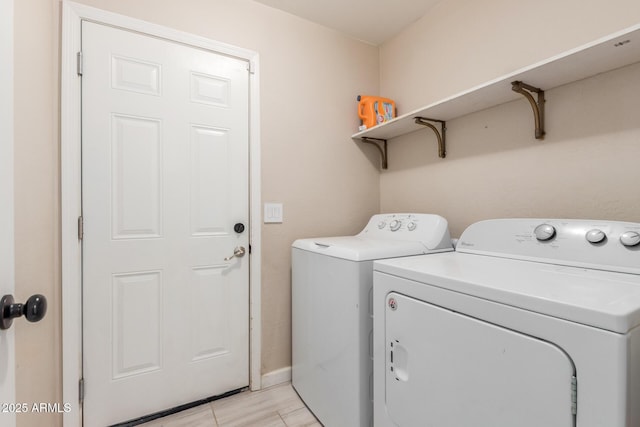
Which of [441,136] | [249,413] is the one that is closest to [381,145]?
[441,136]

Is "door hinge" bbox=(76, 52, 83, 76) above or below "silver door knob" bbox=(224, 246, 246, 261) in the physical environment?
above

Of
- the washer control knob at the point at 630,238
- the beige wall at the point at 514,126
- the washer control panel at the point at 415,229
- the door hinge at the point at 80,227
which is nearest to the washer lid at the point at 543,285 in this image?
the washer control knob at the point at 630,238

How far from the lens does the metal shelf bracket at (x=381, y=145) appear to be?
2.18 meters

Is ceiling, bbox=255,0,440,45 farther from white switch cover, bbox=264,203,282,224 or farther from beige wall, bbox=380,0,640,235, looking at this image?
white switch cover, bbox=264,203,282,224

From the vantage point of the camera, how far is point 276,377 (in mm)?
Result: 1829

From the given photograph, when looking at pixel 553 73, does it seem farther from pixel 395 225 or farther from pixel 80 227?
pixel 80 227

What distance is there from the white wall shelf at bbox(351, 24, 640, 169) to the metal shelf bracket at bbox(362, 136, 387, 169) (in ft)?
1.24

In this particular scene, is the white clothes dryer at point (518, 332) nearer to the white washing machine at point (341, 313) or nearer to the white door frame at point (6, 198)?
the white washing machine at point (341, 313)

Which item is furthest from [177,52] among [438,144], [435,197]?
[435,197]

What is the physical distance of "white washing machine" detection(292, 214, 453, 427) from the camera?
123cm

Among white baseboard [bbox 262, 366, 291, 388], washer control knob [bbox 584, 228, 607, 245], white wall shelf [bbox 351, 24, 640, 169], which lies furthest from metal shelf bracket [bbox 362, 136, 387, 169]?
white baseboard [bbox 262, 366, 291, 388]

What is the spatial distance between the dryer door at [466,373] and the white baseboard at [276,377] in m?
0.96

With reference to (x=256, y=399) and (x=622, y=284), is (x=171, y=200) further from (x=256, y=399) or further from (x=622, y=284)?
(x=622, y=284)

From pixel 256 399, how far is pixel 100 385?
787 millimetres
